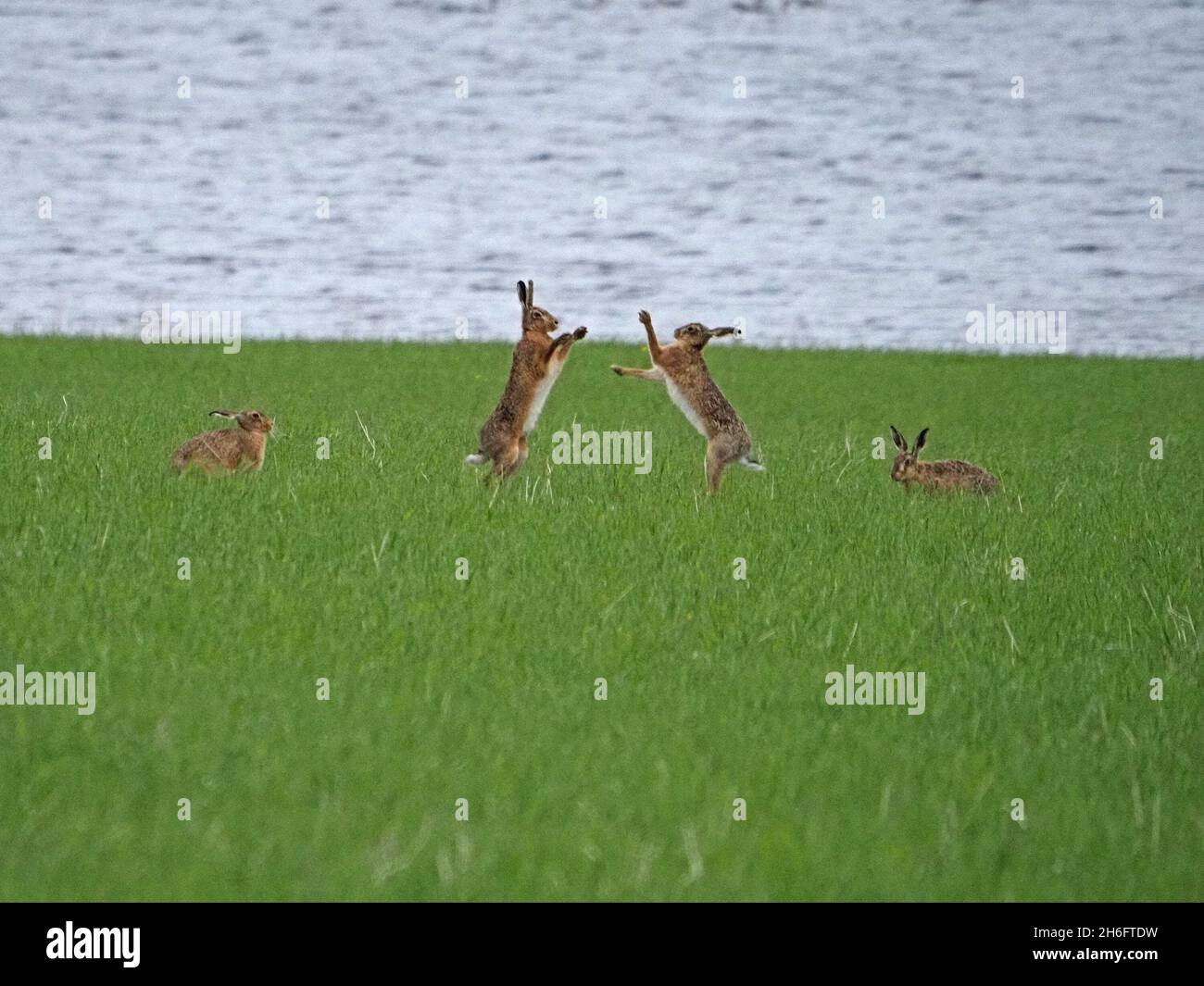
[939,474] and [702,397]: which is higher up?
[702,397]

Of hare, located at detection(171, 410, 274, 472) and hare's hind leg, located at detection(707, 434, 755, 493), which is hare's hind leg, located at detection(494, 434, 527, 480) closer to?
hare's hind leg, located at detection(707, 434, 755, 493)

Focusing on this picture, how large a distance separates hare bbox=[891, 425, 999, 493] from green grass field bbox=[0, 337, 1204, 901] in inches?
8.4

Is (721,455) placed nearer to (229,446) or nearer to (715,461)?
(715,461)

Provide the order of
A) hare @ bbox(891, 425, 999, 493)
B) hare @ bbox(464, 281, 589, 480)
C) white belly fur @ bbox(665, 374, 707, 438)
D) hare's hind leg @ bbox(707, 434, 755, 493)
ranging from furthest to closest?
1. hare @ bbox(891, 425, 999, 493)
2. white belly fur @ bbox(665, 374, 707, 438)
3. hare's hind leg @ bbox(707, 434, 755, 493)
4. hare @ bbox(464, 281, 589, 480)

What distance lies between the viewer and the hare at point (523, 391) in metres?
11.5

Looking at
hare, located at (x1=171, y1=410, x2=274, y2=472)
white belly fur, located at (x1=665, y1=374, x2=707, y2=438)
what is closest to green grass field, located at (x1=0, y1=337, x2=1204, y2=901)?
hare, located at (x1=171, y1=410, x2=274, y2=472)

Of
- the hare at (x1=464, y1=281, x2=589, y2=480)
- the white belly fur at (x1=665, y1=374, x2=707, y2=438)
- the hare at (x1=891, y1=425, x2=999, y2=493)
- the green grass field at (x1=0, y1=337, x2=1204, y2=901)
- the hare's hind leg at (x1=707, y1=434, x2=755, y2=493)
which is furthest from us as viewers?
the hare at (x1=891, y1=425, x2=999, y2=493)

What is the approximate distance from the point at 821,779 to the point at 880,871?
2.76ft

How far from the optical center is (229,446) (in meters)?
12.1

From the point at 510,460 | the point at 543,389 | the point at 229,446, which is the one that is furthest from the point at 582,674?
the point at 229,446

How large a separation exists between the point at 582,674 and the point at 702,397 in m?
5.00

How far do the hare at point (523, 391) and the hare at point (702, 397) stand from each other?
55 centimetres

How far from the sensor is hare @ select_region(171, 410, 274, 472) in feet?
39.0

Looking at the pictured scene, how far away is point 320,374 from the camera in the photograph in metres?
20.0
